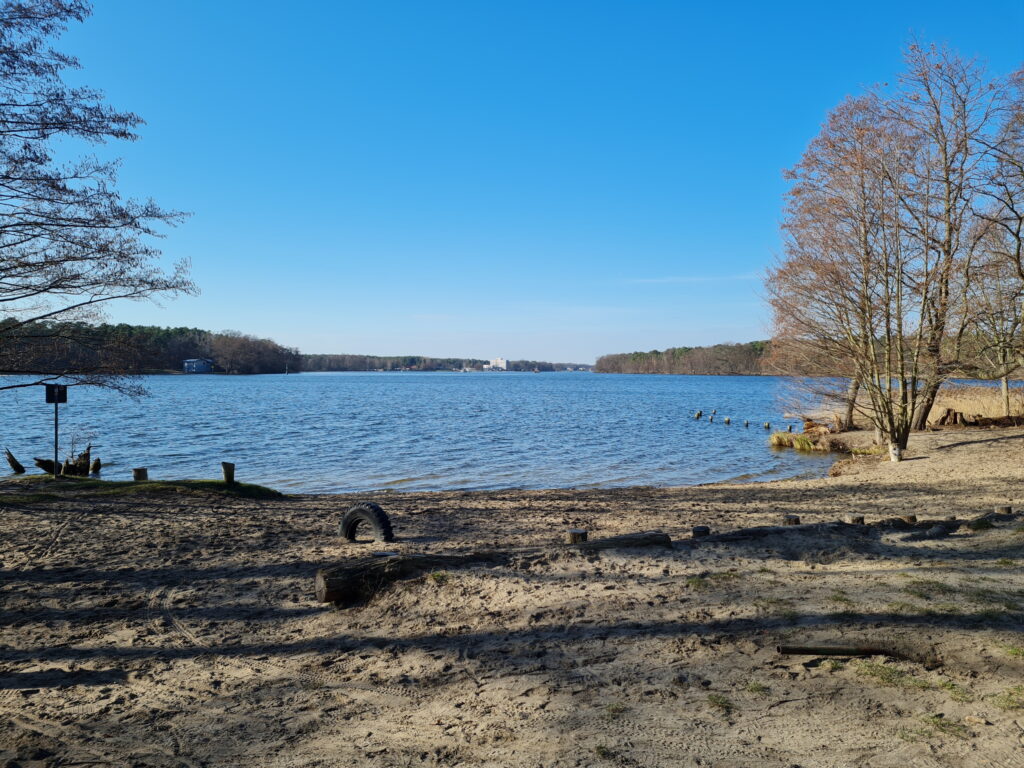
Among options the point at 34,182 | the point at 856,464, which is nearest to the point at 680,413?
the point at 856,464

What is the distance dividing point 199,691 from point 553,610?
3023 millimetres

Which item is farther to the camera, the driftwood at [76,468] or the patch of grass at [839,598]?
the driftwood at [76,468]

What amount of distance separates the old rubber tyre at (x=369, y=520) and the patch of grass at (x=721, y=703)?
19.9ft

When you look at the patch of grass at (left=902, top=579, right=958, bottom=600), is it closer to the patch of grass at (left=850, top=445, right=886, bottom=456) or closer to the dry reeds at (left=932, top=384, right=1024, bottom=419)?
the patch of grass at (left=850, top=445, right=886, bottom=456)

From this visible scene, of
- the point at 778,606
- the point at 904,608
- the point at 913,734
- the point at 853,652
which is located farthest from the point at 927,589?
the point at 913,734

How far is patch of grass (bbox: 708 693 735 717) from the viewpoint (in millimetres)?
4211

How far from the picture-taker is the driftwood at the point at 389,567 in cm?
662

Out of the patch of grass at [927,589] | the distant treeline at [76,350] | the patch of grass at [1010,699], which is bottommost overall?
the patch of grass at [1010,699]

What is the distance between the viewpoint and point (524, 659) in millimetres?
5141

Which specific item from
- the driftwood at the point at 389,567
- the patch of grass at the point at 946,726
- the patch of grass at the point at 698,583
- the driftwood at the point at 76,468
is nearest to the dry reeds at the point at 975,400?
the driftwood at the point at 389,567

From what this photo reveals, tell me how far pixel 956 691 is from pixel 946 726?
1.65ft

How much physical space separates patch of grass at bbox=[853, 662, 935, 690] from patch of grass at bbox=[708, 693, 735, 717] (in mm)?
1092

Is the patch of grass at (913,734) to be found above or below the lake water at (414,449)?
above

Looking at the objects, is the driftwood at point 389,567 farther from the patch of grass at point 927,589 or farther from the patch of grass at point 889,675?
the patch of grass at point 889,675
